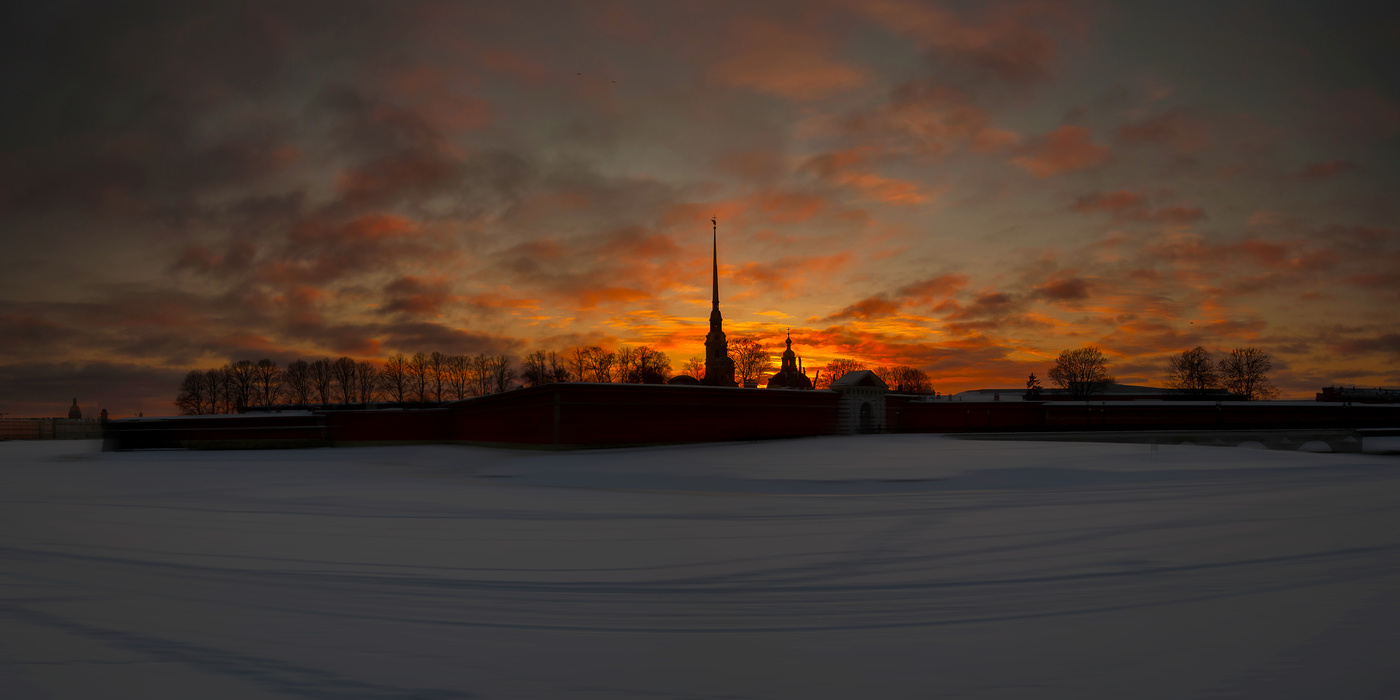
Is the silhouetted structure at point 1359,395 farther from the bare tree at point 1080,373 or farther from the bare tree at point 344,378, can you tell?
the bare tree at point 344,378

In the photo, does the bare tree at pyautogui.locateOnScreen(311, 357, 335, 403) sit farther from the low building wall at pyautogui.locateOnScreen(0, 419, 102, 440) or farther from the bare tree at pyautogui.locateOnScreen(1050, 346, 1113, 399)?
the bare tree at pyautogui.locateOnScreen(1050, 346, 1113, 399)

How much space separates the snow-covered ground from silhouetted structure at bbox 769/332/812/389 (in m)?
74.1

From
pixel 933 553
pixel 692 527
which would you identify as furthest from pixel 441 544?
pixel 933 553

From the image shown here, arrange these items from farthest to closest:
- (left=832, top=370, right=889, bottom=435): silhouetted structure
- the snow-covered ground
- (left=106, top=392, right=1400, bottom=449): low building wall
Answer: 1. (left=832, top=370, right=889, bottom=435): silhouetted structure
2. (left=106, top=392, right=1400, bottom=449): low building wall
3. the snow-covered ground

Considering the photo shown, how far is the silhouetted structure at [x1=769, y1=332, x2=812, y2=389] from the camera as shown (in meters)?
89.4

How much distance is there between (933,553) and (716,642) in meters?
4.37

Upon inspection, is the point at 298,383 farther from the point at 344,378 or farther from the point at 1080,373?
the point at 1080,373

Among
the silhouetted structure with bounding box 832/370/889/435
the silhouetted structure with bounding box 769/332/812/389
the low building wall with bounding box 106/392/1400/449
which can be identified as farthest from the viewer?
the silhouetted structure with bounding box 769/332/812/389

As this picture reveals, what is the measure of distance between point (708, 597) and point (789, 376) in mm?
85415

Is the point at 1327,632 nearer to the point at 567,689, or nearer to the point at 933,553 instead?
the point at 933,553

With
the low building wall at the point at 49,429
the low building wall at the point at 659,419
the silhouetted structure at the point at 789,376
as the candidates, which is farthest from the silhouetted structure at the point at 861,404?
the low building wall at the point at 49,429

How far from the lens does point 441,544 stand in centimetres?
951

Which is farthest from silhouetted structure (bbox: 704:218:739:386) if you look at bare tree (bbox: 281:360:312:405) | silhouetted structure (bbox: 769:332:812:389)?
bare tree (bbox: 281:360:312:405)

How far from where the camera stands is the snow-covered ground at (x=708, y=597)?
4.60 meters
